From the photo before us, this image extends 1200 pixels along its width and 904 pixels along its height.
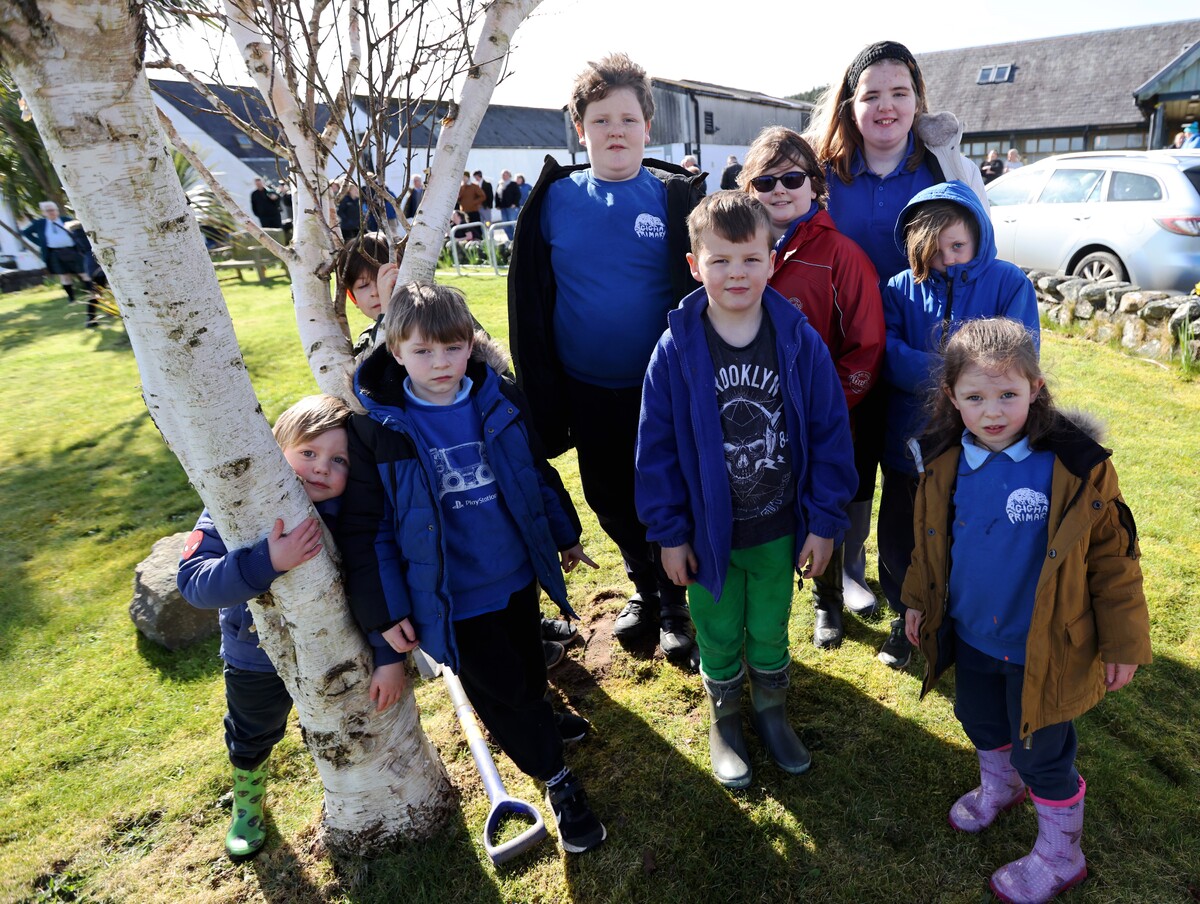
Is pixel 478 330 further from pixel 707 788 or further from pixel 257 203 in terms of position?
pixel 257 203

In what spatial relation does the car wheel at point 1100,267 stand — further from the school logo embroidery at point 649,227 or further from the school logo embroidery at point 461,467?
the school logo embroidery at point 461,467

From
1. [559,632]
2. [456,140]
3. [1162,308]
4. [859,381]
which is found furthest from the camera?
[1162,308]

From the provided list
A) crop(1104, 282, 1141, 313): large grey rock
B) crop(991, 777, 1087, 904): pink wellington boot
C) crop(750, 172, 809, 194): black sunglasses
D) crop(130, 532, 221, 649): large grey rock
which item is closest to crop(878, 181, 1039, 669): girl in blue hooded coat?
crop(750, 172, 809, 194): black sunglasses

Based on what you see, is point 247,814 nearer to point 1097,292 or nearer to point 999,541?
point 999,541

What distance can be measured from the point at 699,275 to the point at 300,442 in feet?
4.18

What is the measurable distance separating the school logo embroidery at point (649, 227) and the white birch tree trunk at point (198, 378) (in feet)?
4.50

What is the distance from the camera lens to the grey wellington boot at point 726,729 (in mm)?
2406

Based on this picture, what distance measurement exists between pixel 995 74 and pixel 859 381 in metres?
34.5

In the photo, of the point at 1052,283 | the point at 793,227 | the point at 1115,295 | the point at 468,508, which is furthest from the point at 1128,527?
the point at 1052,283

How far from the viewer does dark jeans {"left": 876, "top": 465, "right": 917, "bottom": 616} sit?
257 cm

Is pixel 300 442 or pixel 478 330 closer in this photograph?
pixel 300 442

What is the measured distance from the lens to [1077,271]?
25.9 feet

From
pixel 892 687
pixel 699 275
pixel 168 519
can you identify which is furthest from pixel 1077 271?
pixel 168 519

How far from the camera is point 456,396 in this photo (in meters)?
2.08
